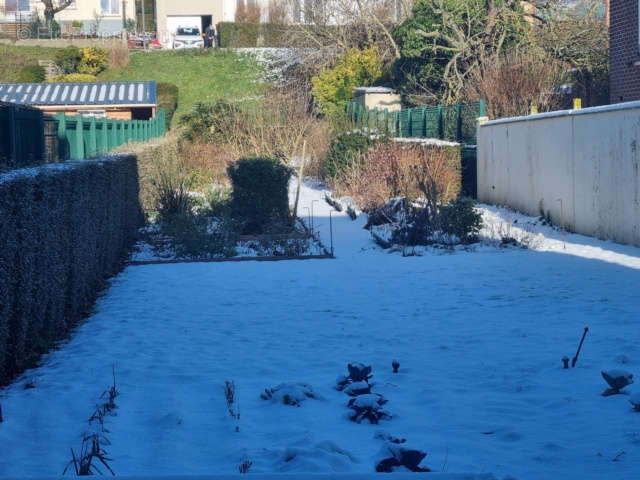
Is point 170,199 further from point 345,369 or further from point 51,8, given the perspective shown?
point 51,8

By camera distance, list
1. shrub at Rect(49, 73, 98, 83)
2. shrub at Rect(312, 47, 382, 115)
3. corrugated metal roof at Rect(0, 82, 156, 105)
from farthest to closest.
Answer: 1. shrub at Rect(49, 73, 98, 83)
2. shrub at Rect(312, 47, 382, 115)
3. corrugated metal roof at Rect(0, 82, 156, 105)

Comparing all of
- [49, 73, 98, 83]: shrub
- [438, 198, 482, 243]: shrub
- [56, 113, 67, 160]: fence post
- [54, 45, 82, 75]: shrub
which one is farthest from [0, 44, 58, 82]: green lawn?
[438, 198, 482, 243]: shrub

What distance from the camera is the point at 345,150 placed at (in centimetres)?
2086

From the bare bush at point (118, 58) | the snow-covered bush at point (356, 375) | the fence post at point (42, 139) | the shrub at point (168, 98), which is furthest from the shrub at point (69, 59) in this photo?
the snow-covered bush at point (356, 375)

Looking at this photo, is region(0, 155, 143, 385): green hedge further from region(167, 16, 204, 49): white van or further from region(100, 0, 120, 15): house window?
region(100, 0, 120, 15): house window

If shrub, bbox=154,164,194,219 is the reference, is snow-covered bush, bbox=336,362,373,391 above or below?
below

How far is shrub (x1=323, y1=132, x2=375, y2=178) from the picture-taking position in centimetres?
2033

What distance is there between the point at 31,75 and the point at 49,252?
136ft

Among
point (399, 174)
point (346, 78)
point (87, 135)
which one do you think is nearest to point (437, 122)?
point (399, 174)

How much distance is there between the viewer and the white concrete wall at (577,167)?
11867mm

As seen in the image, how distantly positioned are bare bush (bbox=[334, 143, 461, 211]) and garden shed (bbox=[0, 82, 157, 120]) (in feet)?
55.3

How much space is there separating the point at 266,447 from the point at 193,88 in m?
44.6

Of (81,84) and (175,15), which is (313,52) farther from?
(175,15)

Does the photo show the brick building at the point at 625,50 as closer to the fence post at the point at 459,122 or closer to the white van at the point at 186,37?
the fence post at the point at 459,122
